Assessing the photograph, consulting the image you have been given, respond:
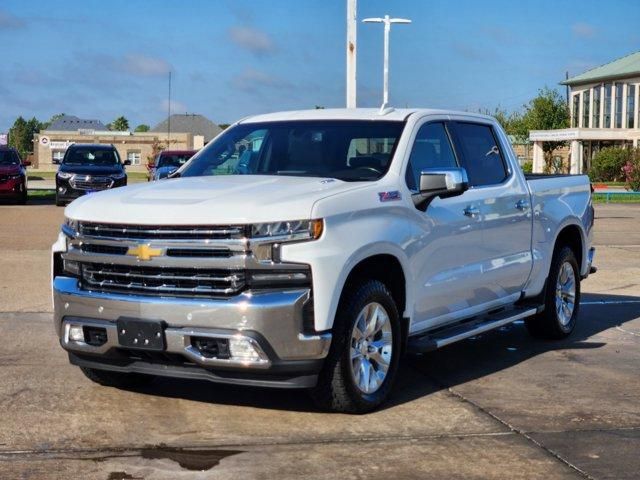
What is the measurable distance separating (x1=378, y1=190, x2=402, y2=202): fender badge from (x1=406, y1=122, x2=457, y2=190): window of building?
0.26m

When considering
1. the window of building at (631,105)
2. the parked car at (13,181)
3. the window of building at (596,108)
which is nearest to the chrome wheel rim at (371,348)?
the parked car at (13,181)

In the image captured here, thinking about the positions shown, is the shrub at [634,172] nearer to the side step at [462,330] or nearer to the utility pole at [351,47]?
the utility pole at [351,47]

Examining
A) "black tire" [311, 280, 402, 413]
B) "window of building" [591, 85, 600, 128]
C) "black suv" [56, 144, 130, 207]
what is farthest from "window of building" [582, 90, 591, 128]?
"black tire" [311, 280, 402, 413]

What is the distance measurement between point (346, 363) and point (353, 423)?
0.36m

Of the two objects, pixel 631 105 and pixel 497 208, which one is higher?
pixel 631 105

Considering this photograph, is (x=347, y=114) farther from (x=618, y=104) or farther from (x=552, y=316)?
(x=618, y=104)

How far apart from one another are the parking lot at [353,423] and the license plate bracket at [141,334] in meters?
0.49

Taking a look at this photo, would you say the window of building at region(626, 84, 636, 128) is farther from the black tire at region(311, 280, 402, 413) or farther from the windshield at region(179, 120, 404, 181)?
the black tire at region(311, 280, 402, 413)

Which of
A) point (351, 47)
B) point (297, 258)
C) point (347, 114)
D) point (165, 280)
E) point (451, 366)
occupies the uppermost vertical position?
point (351, 47)

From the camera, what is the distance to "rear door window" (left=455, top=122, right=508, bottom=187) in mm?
7621

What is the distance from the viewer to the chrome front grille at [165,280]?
222 inches

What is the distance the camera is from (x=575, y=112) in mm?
87125

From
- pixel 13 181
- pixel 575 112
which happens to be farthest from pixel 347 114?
pixel 575 112

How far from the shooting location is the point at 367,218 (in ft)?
20.0
